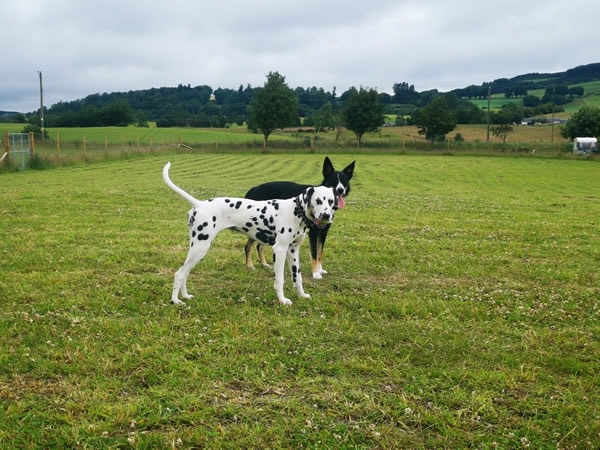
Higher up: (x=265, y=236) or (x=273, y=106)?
(x=273, y=106)

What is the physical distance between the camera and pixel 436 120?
70.6 m

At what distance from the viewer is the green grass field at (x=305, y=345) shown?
3.74 m

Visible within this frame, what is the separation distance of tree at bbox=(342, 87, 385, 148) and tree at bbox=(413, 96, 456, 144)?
284 inches

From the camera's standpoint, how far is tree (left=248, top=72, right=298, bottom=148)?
216 ft

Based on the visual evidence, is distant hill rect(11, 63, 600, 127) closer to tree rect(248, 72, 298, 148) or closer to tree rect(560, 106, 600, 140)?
tree rect(248, 72, 298, 148)

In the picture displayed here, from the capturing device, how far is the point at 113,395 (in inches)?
162

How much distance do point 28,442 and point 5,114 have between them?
10141 cm

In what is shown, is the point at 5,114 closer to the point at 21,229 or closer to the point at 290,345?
the point at 21,229

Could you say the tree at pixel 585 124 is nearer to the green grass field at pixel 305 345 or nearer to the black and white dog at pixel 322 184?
the green grass field at pixel 305 345

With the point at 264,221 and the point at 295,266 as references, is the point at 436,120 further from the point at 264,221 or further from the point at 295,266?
the point at 264,221

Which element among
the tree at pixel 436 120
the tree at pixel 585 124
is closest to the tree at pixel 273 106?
the tree at pixel 436 120

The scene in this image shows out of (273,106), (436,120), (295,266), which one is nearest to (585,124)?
(436,120)

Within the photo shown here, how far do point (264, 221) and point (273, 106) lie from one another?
202ft

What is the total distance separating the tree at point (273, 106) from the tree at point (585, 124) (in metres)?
40.3
